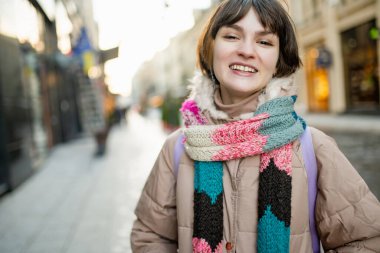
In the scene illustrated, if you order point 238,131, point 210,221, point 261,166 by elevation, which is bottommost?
point 210,221

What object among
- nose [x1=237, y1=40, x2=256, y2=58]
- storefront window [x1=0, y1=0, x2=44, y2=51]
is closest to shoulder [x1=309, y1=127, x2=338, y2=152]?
nose [x1=237, y1=40, x2=256, y2=58]

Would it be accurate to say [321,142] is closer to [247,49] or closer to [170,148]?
[247,49]

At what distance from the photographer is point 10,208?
5719 mm

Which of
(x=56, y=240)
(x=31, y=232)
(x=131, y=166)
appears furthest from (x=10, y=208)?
(x=131, y=166)

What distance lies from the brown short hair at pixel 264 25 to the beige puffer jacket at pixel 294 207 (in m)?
0.35

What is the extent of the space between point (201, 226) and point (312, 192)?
19.2 inches

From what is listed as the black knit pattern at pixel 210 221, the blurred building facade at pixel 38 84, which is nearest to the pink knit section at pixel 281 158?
the black knit pattern at pixel 210 221

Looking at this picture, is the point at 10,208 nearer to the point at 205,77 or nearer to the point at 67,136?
the point at 205,77

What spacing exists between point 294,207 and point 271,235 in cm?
17

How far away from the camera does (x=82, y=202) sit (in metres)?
5.90

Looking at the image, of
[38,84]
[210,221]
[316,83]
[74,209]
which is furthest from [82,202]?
[316,83]

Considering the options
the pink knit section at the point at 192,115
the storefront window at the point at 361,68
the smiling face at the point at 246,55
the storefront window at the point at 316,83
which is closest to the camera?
the smiling face at the point at 246,55

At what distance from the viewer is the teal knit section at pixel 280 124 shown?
4.90ft

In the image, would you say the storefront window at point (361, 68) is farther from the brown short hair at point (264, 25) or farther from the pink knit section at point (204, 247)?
the pink knit section at point (204, 247)
